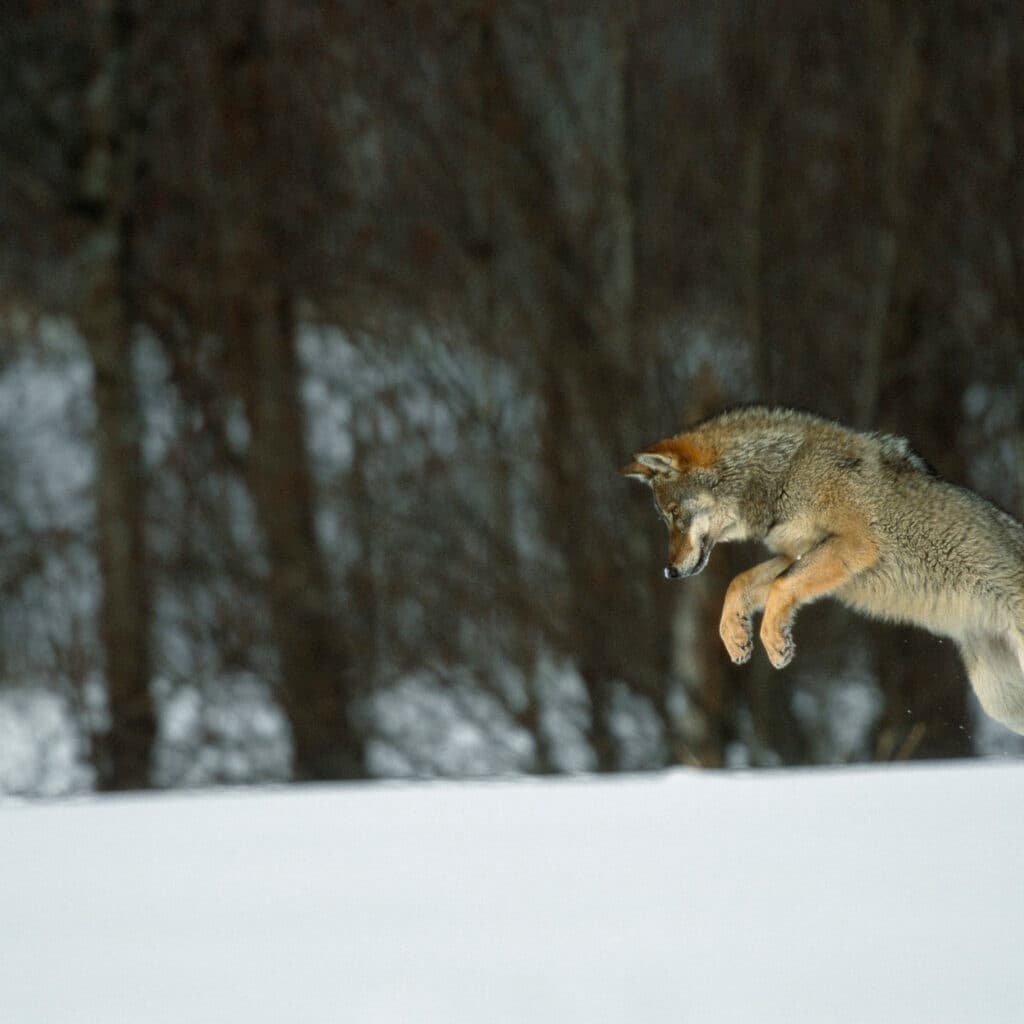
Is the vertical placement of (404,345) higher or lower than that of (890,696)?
higher

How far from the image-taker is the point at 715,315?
15.4 feet

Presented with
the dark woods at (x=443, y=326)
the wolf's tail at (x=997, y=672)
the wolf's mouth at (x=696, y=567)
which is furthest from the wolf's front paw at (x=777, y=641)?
the dark woods at (x=443, y=326)

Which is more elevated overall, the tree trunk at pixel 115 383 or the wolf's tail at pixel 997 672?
the tree trunk at pixel 115 383

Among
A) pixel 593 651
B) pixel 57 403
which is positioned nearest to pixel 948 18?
pixel 593 651

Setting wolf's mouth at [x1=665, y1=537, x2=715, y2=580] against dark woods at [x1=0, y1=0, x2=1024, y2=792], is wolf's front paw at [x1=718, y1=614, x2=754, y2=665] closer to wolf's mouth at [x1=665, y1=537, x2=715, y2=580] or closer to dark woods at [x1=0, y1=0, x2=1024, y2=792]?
wolf's mouth at [x1=665, y1=537, x2=715, y2=580]

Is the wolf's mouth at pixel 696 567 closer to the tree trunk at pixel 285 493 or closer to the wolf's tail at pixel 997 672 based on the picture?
the wolf's tail at pixel 997 672

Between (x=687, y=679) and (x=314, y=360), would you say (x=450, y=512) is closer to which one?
(x=314, y=360)

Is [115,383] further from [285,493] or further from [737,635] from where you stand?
[737,635]

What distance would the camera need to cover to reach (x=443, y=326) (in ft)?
15.2

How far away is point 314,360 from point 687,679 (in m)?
1.59

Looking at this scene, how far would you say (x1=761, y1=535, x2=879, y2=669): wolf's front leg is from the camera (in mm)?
2129

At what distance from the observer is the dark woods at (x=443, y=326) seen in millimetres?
4566

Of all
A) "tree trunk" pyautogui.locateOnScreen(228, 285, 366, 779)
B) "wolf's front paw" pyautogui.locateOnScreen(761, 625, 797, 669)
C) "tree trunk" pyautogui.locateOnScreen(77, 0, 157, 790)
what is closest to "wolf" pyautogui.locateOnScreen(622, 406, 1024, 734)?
"wolf's front paw" pyautogui.locateOnScreen(761, 625, 797, 669)

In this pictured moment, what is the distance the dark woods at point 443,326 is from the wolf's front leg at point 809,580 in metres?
2.34
